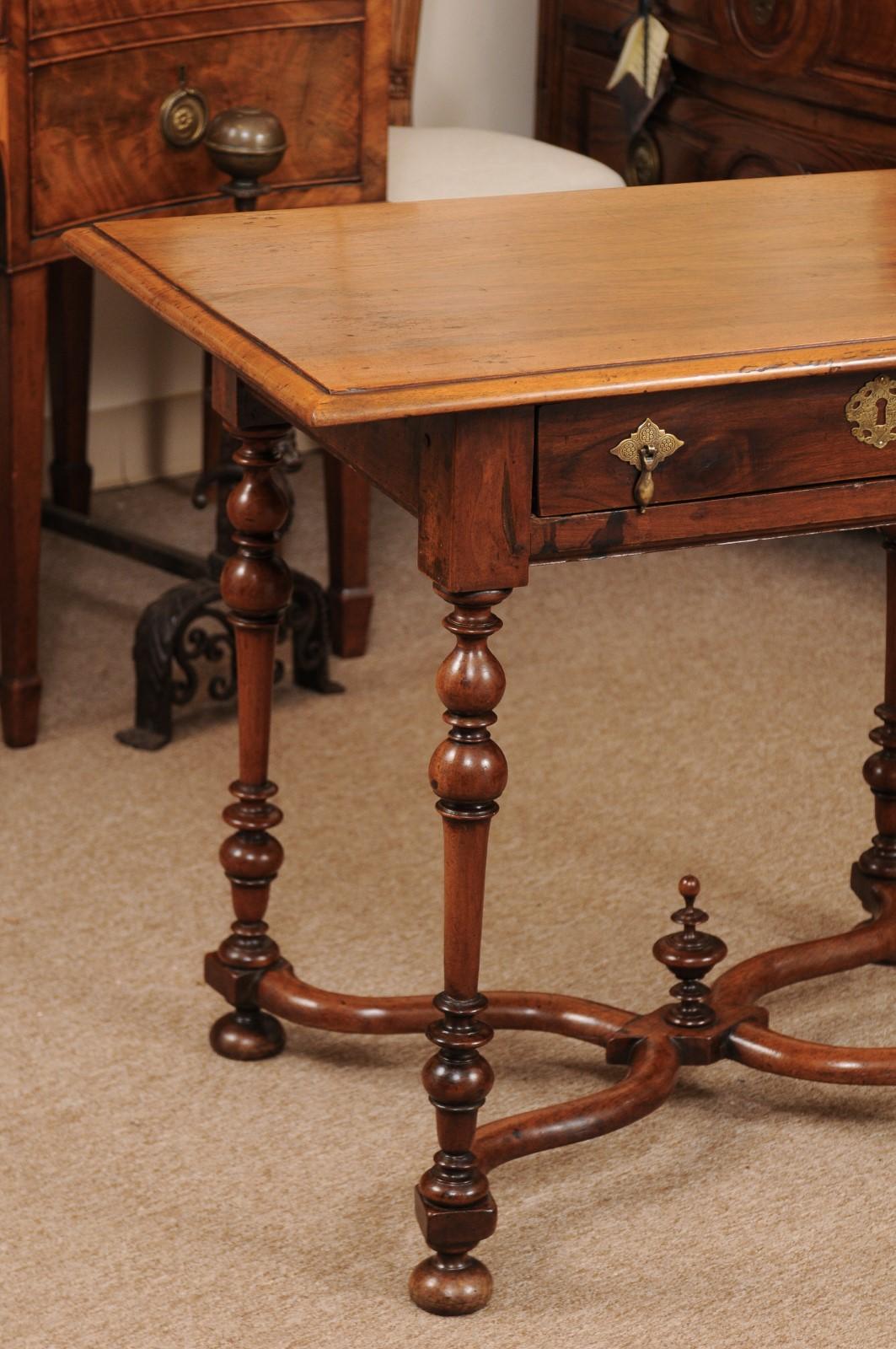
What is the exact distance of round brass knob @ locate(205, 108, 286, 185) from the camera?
259 cm

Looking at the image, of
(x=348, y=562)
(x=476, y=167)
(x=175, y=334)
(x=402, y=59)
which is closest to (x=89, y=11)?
(x=476, y=167)

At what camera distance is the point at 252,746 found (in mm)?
2035

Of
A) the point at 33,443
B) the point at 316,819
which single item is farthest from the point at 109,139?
the point at 316,819

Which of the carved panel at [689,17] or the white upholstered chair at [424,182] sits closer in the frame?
the white upholstered chair at [424,182]

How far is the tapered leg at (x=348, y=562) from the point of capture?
3.10 meters

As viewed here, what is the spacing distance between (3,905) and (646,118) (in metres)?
1.90

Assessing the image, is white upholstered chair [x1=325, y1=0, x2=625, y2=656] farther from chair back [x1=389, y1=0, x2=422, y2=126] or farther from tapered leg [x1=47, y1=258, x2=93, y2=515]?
tapered leg [x1=47, y1=258, x2=93, y2=515]

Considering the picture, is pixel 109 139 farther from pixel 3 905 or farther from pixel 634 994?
pixel 634 994

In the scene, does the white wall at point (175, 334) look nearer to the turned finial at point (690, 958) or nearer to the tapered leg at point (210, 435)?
the tapered leg at point (210, 435)

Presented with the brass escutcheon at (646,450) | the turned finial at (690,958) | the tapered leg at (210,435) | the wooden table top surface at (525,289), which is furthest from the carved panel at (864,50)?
the brass escutcheon at (646,450)

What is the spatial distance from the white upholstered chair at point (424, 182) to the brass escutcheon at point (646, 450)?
151 cm

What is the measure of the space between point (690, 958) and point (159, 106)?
1.38 m

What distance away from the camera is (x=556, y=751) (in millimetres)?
2830

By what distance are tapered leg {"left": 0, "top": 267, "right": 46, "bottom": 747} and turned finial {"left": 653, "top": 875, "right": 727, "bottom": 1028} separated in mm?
1160
